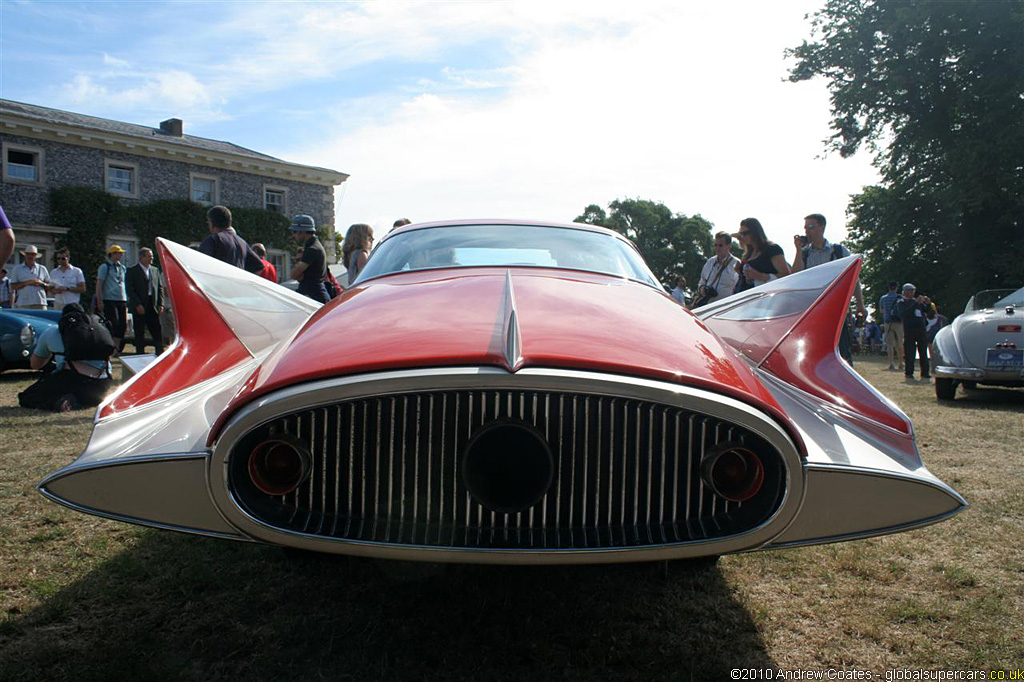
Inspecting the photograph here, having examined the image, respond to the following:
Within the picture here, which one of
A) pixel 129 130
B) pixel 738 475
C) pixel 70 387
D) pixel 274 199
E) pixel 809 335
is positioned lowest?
pixel 70 387

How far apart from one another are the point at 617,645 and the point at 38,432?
470 centimetres

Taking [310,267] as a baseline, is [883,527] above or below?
below

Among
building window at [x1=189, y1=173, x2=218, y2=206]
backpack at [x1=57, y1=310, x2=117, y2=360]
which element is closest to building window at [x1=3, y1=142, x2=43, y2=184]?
building window at [x1=189, y1=173, x2=218, y2=206]

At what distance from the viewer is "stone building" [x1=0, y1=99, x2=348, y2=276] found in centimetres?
2366

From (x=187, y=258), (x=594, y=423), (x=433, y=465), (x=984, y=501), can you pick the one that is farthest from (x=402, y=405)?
(x=984, y=501)

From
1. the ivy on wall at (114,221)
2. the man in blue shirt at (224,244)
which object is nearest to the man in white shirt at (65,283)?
the man in blue shirt at (224,244)

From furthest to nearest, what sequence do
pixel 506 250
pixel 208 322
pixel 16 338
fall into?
pixel 16 338 → pixel 506 250 → pixel 208 322

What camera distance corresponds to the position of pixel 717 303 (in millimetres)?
3178

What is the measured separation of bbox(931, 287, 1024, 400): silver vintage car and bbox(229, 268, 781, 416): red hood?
6.43 m

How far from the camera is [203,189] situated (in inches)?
1112

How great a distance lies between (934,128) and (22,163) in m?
31.8

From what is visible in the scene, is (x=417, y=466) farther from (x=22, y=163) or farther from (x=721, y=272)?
(x=22, y=163)

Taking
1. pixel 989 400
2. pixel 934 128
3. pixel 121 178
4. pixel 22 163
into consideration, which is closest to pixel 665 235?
pixel 934 128

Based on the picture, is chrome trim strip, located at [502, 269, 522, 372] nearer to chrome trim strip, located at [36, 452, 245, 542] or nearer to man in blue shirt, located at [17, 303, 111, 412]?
chrome trim strip, located at [36, 452, 245, 542]
